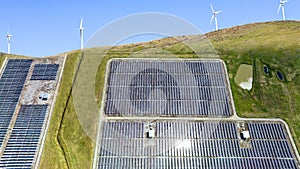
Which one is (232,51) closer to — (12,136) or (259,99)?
(259,99)

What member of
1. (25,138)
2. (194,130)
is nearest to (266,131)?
(194,130)

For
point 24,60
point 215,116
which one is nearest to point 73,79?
point 24,60

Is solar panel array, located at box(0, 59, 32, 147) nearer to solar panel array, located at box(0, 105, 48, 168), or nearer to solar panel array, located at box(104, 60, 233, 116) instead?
solar panel array, located at box(0, 105, 48, 168)

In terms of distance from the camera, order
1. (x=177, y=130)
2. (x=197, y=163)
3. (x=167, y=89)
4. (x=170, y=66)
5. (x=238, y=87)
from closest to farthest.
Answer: (x=197, y=163), (x=177, y=130), (x=167, y=89), (x=238, y=87), (x=170, y=66)

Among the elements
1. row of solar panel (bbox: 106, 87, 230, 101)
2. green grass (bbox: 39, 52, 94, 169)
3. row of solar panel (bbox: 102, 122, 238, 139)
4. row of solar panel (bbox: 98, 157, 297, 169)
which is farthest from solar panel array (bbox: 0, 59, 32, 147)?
row of solar panel (bbox: 98, 157, 297, 169)

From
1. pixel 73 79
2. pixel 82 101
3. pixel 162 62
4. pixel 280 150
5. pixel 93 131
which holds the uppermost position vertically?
pixel 162 62

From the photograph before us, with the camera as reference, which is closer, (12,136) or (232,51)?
(12,136)

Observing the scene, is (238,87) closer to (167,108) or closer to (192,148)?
(167,108)
